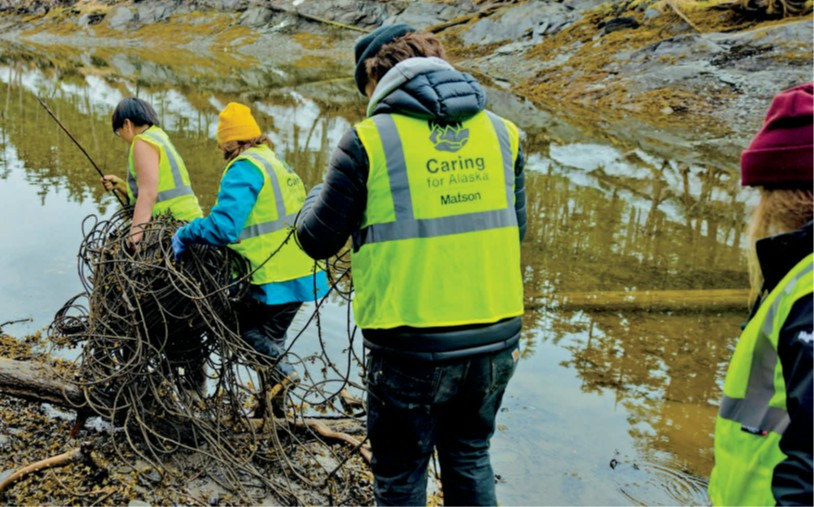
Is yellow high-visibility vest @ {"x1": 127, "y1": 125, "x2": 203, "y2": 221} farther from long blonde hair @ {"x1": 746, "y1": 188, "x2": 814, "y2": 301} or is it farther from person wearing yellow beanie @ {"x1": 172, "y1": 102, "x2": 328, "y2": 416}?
long blonde hair @ {"x1": 746, "y1": 188, "x2": 814, "y2": 301}

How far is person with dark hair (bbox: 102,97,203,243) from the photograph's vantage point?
420 cm

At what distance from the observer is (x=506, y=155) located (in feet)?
8.14

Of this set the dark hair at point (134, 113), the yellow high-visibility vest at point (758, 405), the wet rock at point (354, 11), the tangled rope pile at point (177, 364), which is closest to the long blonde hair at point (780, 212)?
the yellow high-visibility vest at point (758, 405)

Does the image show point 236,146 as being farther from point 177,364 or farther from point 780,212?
point 780,212

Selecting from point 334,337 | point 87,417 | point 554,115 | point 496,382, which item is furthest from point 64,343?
point 554,115

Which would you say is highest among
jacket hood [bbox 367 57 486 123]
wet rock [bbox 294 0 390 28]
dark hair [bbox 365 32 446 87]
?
wet rock [bbox 294 0 390 28]

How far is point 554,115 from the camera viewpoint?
1723 cm

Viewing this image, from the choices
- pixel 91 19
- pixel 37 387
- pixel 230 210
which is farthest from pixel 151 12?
pixel 230 210

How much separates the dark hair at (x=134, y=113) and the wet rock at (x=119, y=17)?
149 feet

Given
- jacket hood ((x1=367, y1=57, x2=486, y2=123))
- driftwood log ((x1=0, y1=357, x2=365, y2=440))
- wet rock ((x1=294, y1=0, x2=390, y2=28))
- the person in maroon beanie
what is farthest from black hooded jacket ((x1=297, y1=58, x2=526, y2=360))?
wet rock ((x1=294, y1=0, x2=390, y2=28))

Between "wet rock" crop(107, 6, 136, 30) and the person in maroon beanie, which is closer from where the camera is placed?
the person in maroon beanie

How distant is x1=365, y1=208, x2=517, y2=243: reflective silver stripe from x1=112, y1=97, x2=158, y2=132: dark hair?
2.60 m

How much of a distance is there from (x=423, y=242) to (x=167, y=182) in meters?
2.56

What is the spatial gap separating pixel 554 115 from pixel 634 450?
13810mm
